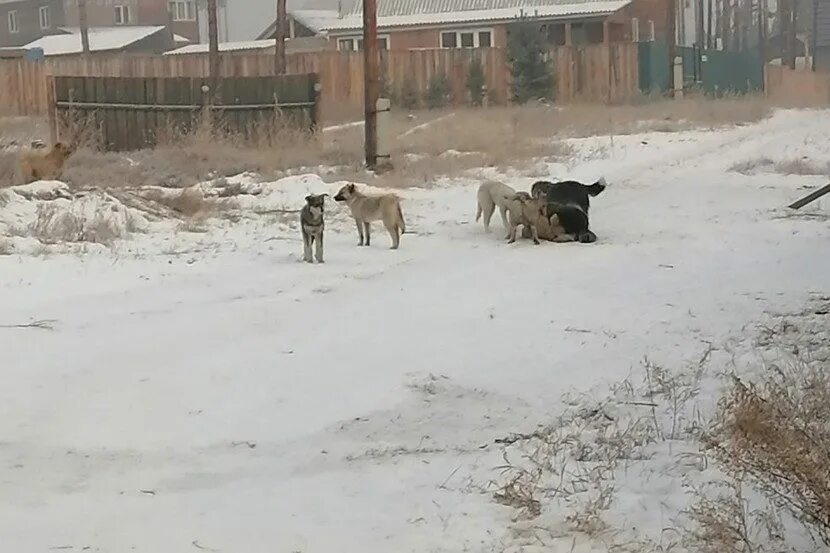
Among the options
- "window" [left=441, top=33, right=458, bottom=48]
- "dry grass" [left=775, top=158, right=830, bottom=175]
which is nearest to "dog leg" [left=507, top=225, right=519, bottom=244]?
"dry grass" [left=775, top=158, right=830, bottom=175]

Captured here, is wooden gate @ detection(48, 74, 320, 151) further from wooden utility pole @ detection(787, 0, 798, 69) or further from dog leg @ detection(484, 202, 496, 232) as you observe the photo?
wooden utility pole @ detection(787, 0, 798, 69)

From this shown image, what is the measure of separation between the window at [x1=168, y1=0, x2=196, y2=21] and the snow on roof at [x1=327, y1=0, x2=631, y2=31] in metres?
38.2

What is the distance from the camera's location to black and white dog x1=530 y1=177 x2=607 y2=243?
12.2 meters

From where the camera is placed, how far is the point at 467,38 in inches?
1843

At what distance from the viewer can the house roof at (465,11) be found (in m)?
43.9

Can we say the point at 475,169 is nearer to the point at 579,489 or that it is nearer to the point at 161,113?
the point at 161,113

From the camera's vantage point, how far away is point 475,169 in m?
18.2

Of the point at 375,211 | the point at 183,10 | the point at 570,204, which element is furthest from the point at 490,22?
the point at 183,10

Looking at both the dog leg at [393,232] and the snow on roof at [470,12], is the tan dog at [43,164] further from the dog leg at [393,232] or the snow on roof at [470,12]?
the snow on roof at [470,12]

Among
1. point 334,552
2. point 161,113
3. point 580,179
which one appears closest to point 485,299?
point 334,552

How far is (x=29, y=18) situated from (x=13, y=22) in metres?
1.18

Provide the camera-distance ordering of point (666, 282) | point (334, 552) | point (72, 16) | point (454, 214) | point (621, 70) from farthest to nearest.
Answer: point (72, 16) → point (621, 70) → point (454, 214) → point (666, 282) → point (334, 552)

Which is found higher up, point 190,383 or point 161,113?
point 161,113

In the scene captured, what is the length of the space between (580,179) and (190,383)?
1130cm
